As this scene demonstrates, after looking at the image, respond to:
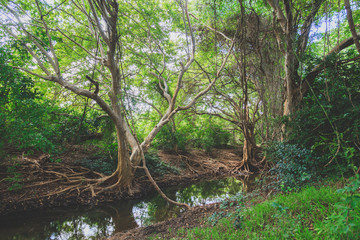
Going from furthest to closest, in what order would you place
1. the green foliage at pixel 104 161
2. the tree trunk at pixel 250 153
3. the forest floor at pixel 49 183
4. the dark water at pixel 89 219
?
the tree trunk at pixel 250 153
the green foliage at pixel 104 161
the forest floor at pixel 49 183
the dark water at pixel 89 219

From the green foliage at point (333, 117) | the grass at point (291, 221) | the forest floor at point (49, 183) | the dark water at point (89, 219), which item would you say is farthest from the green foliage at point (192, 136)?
the grass at point (291, 221)

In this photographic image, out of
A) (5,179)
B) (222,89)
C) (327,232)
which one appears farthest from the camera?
(222,89)

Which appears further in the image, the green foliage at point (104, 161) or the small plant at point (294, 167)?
the green foliage at point (104, 161)

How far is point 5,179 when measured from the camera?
5164 millimetres

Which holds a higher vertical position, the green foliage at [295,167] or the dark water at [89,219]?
the green foliage at [295,167]

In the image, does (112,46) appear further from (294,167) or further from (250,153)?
(250,153)

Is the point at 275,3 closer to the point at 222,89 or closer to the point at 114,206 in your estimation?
the point at 222,89

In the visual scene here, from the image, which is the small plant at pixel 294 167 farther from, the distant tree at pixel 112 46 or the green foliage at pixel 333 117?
the distant tree at pixel 112 46

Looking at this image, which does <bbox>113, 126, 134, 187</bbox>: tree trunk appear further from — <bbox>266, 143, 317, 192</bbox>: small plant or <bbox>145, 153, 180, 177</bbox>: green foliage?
<bbox>266, 143, 317, 192</bbox>: small plant

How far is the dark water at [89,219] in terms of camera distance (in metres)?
4.06

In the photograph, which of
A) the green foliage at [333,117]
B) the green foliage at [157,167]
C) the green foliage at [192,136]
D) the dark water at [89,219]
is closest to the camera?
the green foliage at [333,117]

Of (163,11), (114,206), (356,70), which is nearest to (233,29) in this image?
(163,11)

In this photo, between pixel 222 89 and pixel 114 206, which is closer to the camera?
pixel 114 206

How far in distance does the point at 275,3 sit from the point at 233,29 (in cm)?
299
